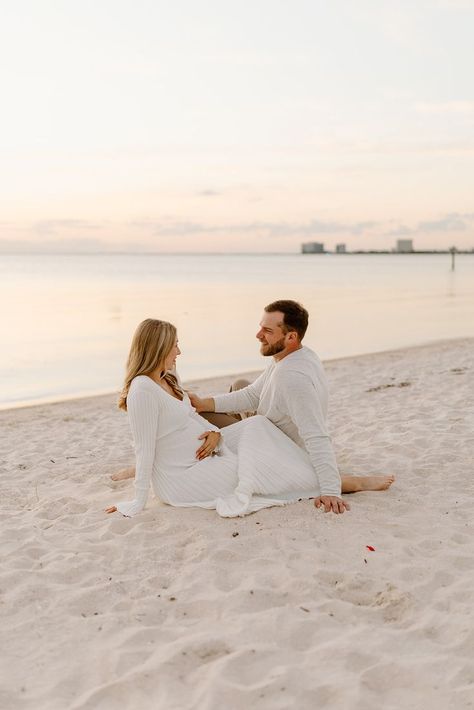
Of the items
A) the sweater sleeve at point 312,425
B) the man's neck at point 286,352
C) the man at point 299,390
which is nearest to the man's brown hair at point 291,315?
the man at point 299,390

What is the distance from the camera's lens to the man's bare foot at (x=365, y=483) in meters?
5.03

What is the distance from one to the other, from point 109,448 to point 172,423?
289 cm

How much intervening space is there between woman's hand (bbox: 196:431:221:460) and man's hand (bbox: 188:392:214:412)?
56cm

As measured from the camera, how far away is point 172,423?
4641mm

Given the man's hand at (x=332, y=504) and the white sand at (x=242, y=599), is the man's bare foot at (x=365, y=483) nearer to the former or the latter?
the white sand at (x=242, y=599)

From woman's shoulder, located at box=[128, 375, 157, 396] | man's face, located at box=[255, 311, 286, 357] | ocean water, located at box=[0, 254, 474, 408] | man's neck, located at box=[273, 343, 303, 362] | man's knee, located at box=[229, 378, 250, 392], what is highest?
man's face, located at box=[255, 311, 286, 357]

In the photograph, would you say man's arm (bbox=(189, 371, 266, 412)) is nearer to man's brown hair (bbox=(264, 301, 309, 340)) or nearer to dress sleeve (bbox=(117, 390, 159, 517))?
man's brown hair (bbox=(264, 301, 309, 340))

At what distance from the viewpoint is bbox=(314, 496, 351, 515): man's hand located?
A: 4.59 m

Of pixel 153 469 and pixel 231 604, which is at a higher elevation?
pixel 153 469

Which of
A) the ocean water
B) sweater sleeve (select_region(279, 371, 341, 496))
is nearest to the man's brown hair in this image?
sweater sleeve (select_region(279, 371, 341, 496))

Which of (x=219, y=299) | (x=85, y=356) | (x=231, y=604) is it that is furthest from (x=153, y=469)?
(x=219, y=299)

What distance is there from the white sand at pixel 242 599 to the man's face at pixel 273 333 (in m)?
1.12

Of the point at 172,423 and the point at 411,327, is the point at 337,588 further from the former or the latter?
the point at 411,327

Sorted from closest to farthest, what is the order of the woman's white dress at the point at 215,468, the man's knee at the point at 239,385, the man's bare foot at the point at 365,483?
the woman's white dress at the point at 215,468, the man's bare foot at the point at 365,483, the man's knee at the point at 239,385
